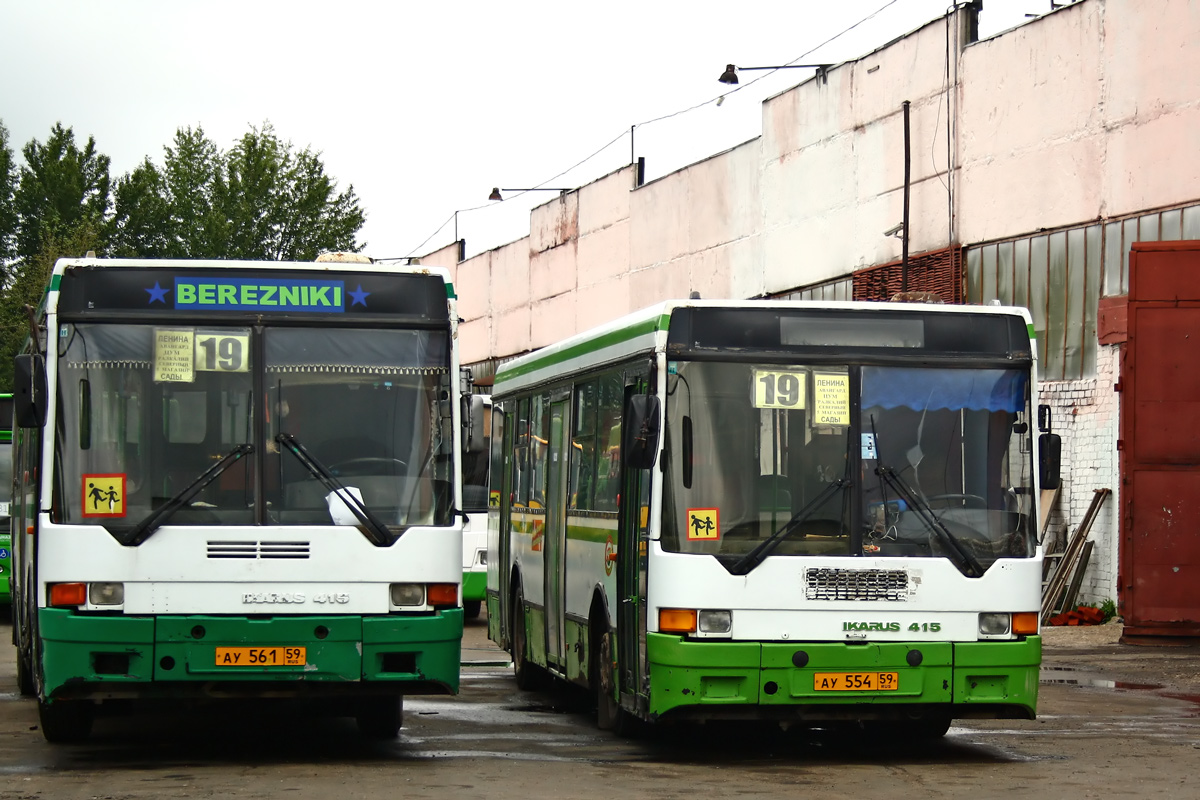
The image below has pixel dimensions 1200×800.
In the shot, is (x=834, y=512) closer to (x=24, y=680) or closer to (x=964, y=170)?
(x=24, y=680)

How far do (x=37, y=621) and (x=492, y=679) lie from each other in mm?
7059

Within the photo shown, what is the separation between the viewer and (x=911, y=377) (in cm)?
1177

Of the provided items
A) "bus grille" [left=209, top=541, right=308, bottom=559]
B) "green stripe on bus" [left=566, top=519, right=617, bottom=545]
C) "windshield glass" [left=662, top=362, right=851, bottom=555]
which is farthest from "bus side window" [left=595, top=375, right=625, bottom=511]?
"bus grille" [left=209, top=541, right=308, bottom=559]

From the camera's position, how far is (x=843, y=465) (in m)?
11.6

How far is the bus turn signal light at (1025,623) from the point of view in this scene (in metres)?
11.7

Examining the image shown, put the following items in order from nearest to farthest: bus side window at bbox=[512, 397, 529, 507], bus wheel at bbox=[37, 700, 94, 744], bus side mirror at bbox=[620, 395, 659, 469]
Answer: bus side mirror at bbox=[620, 395, 659, 469]
bus wheel at bbox=[37, 700, 94, 744]
bus side window at bbox=[512, 397, 529, 507]

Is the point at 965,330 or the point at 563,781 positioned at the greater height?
the point at 965,330

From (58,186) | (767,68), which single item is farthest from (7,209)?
(767,68)

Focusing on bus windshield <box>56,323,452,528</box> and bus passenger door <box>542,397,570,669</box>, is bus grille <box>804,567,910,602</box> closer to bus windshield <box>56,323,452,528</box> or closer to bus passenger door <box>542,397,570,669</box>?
bus windshield <box>56,323,452,528</box>

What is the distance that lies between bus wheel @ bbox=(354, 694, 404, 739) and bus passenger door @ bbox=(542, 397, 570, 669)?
1.91m

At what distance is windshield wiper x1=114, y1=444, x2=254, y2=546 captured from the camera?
36.5 ft

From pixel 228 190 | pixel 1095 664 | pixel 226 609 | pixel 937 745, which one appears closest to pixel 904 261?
pixel 1095 664

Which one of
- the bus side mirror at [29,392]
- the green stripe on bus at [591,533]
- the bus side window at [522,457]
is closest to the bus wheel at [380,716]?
the green stripe on bus at [591,533]

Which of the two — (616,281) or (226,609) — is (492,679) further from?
(616,281)
